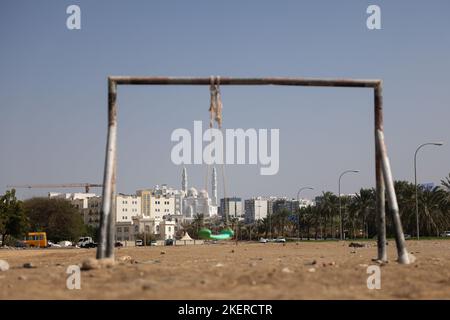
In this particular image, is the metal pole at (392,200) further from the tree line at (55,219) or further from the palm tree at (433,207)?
the tree line at (55,219)

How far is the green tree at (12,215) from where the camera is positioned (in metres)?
84.2

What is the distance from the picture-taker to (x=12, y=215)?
8456 centimetres

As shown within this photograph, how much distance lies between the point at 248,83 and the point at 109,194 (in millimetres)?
5225

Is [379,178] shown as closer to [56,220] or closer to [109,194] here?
[109,194]

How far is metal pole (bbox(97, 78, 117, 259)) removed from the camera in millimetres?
18094

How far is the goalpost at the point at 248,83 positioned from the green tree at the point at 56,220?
106597mm

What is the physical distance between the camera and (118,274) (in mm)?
14906

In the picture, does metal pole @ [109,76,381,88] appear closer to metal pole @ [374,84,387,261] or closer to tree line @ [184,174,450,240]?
metal pole @ [374,84,387,261]
